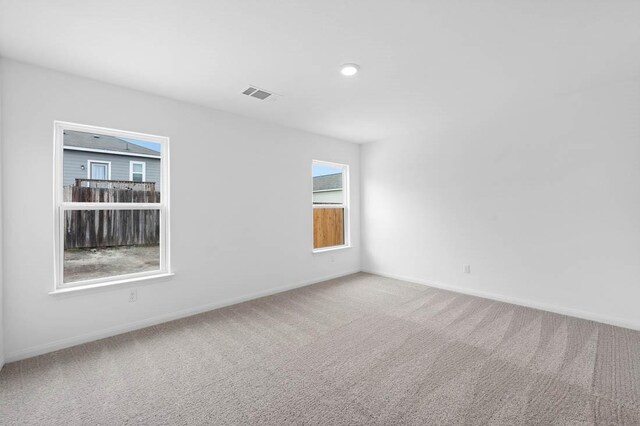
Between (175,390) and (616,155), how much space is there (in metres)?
4.66

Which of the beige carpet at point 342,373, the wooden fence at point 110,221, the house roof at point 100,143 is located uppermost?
the house roof at point 100,143

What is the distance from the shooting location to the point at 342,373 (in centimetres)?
218

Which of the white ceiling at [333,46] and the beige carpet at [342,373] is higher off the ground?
the white ceiling at [333,46]

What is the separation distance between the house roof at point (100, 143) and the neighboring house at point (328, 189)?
103 inches

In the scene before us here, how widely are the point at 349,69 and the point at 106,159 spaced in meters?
2.53

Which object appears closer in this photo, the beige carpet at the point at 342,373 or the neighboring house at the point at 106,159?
the beige carpet at the point at 342,373

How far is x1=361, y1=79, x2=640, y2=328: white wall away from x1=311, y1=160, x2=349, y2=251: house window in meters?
0.95

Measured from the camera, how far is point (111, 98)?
2.85 metres

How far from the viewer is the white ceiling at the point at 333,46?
71.7 inches

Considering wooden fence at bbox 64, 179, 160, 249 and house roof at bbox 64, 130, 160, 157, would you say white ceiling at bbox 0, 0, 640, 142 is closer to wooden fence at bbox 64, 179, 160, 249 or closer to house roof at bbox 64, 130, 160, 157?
house roof at bbox 64, 130, 160, 157

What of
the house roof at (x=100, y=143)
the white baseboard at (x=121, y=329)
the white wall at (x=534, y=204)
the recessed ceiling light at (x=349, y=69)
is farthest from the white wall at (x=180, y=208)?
the white wall at (x=534, y=204)

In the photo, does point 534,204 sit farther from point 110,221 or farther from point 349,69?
point 110,221

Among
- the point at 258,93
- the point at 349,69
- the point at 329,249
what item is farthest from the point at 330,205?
the point at 349,69

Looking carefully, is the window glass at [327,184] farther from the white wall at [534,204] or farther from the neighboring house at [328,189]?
the white wall at [534,204]
